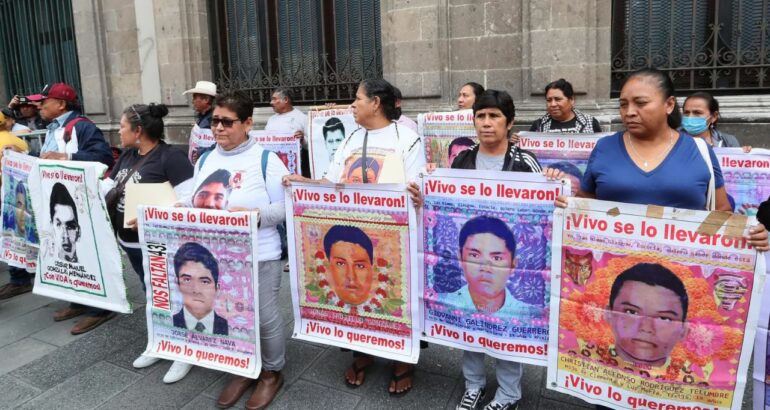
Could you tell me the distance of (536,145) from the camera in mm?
4629

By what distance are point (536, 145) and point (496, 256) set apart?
→ 2050 millimetres

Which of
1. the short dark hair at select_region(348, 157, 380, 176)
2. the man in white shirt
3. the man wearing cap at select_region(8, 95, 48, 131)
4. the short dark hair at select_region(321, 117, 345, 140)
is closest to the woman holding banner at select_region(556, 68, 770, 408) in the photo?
the short dark hair at select_region(348, 157, 380, 176)

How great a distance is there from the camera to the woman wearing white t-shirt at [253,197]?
3.32m

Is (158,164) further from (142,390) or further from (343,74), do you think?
(343,74)

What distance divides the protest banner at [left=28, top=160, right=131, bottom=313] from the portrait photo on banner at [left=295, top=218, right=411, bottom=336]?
167 centimetres

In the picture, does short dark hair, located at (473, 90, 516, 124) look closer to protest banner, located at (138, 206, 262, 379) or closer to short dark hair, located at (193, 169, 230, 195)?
protest banner, located at (138, 206, 262, 379)

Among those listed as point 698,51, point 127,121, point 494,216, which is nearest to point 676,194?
point 494,216

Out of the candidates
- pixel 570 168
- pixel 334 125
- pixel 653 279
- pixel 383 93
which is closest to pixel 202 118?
pixel 334 125

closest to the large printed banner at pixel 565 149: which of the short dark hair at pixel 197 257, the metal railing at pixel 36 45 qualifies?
the short dark hair at pixel 197 257

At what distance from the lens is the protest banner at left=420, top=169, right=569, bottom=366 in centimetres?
279

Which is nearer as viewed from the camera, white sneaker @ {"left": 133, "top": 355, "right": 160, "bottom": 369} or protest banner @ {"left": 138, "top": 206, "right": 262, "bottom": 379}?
protest banner @ {"left": 138, "top": 206, "right": 262, "bottom": 379}

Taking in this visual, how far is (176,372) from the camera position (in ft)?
12.0

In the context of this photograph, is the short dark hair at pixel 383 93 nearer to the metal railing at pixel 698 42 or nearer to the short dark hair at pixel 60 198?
the short dark hair at pixel 60 198

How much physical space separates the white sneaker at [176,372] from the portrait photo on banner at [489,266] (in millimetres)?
1834
